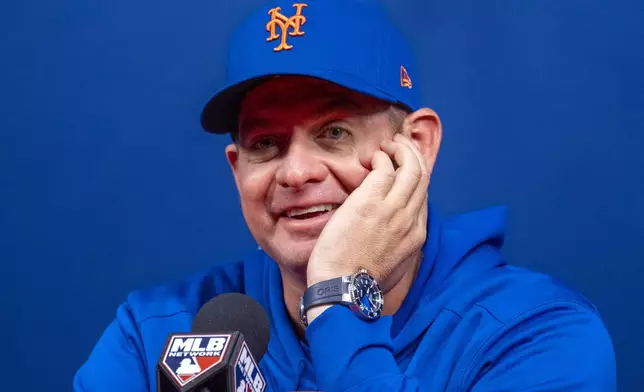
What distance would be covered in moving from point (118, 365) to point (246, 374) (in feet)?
2.08

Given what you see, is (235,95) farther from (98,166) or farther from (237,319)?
(98,166)

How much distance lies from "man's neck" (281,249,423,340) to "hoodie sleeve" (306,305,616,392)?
9.3 inches

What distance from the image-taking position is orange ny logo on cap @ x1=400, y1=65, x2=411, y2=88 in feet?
5.64

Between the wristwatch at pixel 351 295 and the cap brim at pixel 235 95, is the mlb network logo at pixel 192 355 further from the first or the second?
the cap brim at pixel 235 95

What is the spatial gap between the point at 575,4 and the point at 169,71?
1115mm

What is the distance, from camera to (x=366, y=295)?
1479mm

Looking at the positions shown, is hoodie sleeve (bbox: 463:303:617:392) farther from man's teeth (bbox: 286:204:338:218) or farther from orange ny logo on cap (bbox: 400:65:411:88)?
orange ny logo on cap (bbox: 400:65:411:88)

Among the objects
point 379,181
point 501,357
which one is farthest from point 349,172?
point 501,357

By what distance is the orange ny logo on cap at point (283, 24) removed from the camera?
1635 mm

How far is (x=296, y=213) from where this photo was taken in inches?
64.9

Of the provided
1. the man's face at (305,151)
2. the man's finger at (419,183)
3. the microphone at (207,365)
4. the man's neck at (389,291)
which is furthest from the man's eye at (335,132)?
the microphone at (207,365)

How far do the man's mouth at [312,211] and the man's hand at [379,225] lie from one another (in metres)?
0.09

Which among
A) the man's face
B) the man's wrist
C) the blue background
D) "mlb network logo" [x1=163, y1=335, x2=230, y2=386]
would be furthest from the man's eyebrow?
the blue background

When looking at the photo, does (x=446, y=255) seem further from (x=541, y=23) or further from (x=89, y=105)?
(x=89, y=105)
